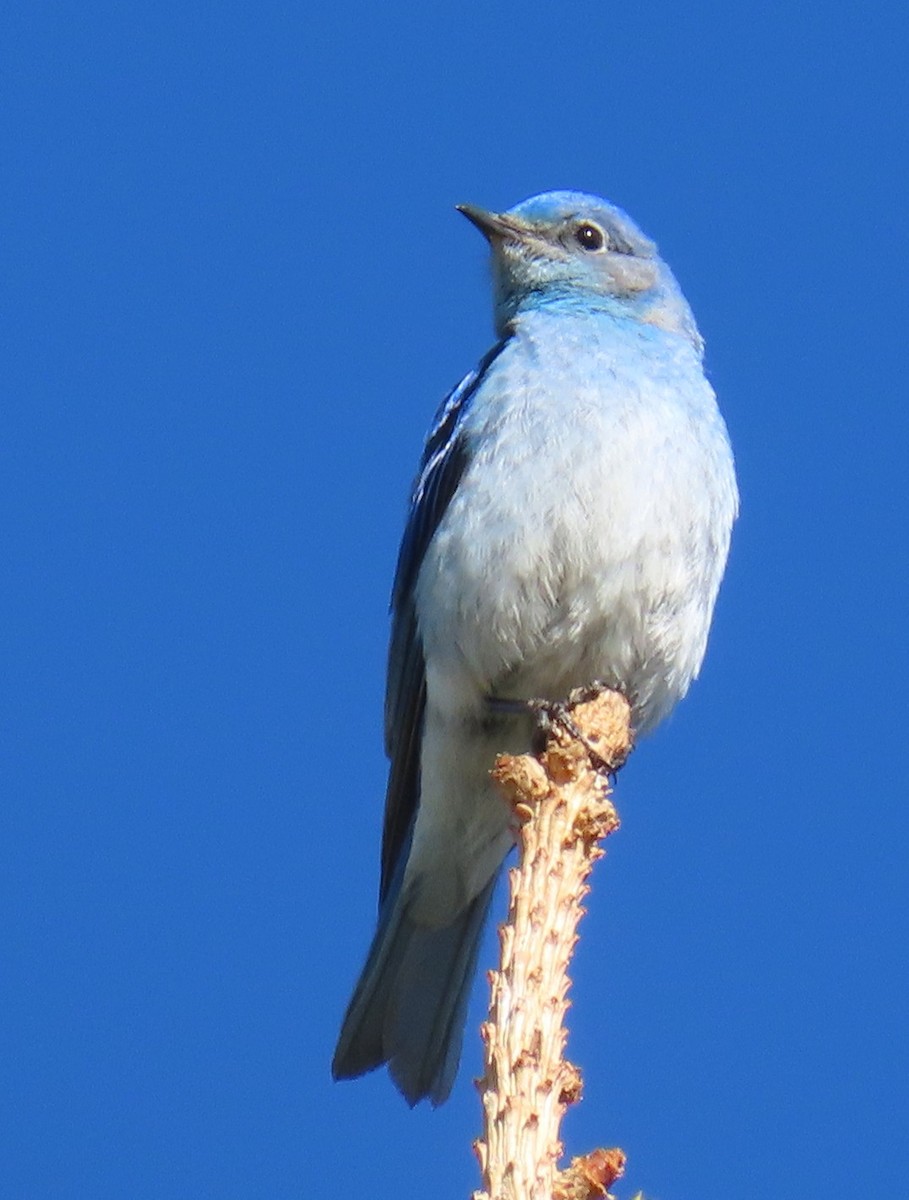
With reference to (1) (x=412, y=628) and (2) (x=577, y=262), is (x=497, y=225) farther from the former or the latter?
(1) (x=412, y=628)

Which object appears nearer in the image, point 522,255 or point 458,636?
point 458,636

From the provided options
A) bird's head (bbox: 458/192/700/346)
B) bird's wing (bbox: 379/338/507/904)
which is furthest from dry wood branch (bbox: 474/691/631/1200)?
bird's head (bbox: 458/192/700/346)

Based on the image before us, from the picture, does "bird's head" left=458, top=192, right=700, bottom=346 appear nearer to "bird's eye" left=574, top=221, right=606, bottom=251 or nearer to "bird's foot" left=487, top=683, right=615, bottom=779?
"bird's eye" left=574, top=221, right=606, bottom=251

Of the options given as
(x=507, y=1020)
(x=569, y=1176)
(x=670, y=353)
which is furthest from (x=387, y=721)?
(x=569, y=1176)

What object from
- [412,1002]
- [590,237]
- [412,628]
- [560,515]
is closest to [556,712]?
[560,515]

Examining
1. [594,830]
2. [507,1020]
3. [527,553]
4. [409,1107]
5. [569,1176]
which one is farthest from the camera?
[409,1107]

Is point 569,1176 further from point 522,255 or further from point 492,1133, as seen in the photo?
point 522,255

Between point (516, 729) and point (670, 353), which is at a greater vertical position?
point (670, 353)
